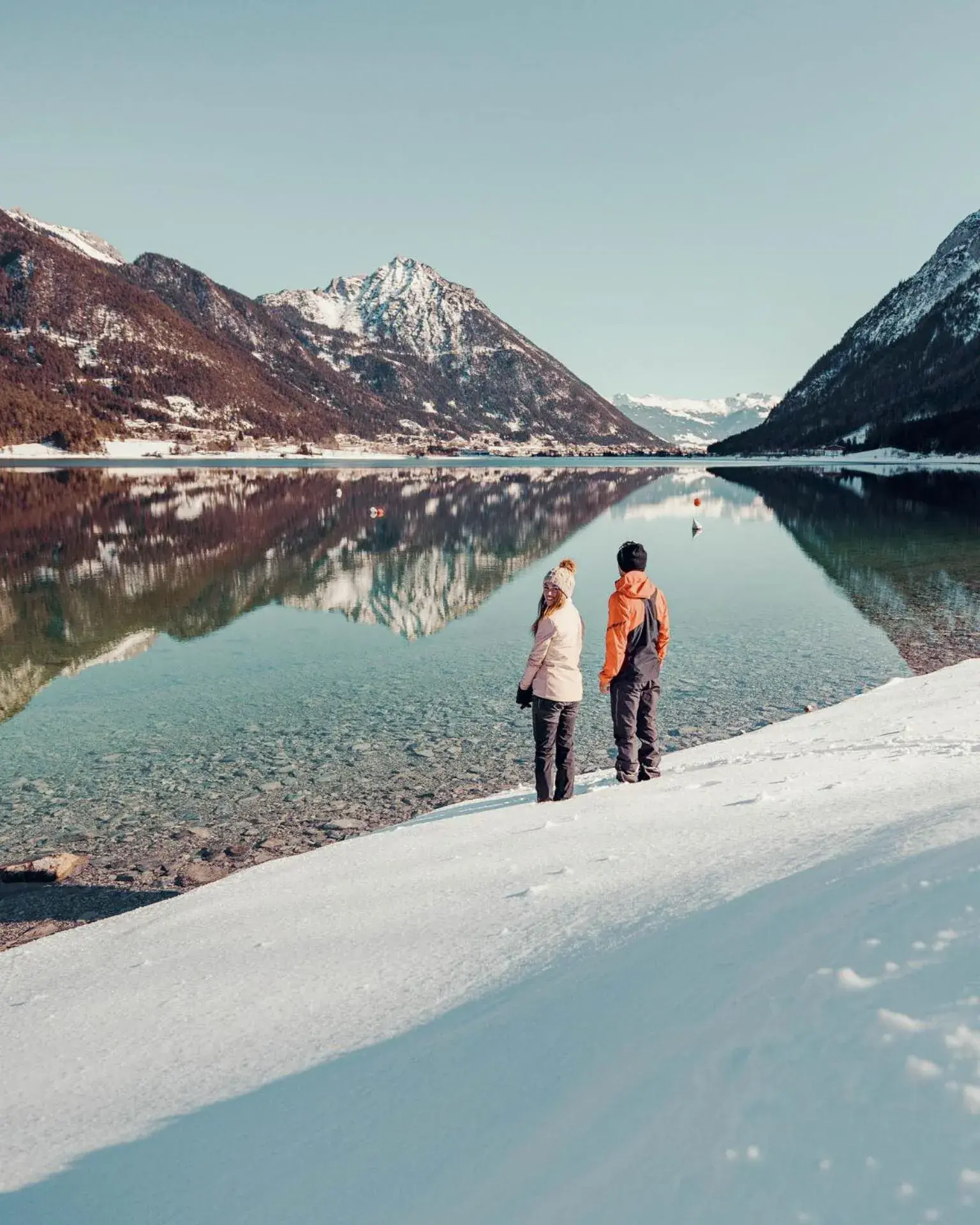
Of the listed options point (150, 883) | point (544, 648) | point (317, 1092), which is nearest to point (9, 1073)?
point (317, 1092)

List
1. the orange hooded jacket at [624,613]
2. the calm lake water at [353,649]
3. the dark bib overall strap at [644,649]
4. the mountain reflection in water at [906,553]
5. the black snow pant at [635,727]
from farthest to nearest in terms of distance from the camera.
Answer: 1. the mountain reflection in water at [906,553]
2. the calm lake water at [353,649]
3. the black snow pant at [635,727]
4. the dark bib overall strap at [644,649]
5. the orange hooded jacket at [624,613]

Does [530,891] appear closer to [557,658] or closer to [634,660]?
[557,658]

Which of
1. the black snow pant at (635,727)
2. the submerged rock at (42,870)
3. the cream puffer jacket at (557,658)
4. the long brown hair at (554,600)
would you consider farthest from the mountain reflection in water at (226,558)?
the black snow pant at (635,727)

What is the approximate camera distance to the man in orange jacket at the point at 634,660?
968cm

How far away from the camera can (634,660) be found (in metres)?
9.95

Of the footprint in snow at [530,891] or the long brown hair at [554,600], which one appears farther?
the long brown hair at [554,600]

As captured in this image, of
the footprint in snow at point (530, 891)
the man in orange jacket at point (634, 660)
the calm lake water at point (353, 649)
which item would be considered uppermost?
the man in orange jacket at point (634, 660)

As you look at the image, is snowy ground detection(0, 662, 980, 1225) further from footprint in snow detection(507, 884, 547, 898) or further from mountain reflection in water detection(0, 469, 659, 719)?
mountain reflection in water detection(0, 469, 659, 719)

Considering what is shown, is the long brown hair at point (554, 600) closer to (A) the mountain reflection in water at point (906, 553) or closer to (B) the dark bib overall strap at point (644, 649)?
(B) the dark bib overall strap at point (644, 649)

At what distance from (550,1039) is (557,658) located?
5388 mm

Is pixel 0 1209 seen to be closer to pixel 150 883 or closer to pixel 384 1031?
pixel 384 1031

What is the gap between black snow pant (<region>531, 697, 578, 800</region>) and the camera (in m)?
Answer: 9.35

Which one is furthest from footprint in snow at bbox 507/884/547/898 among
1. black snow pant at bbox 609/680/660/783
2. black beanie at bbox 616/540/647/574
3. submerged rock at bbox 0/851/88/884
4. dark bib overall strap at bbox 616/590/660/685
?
submerged rock at bbox 0/851/88/884

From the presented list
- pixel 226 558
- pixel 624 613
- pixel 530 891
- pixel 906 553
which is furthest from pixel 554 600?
pixel 906 553
